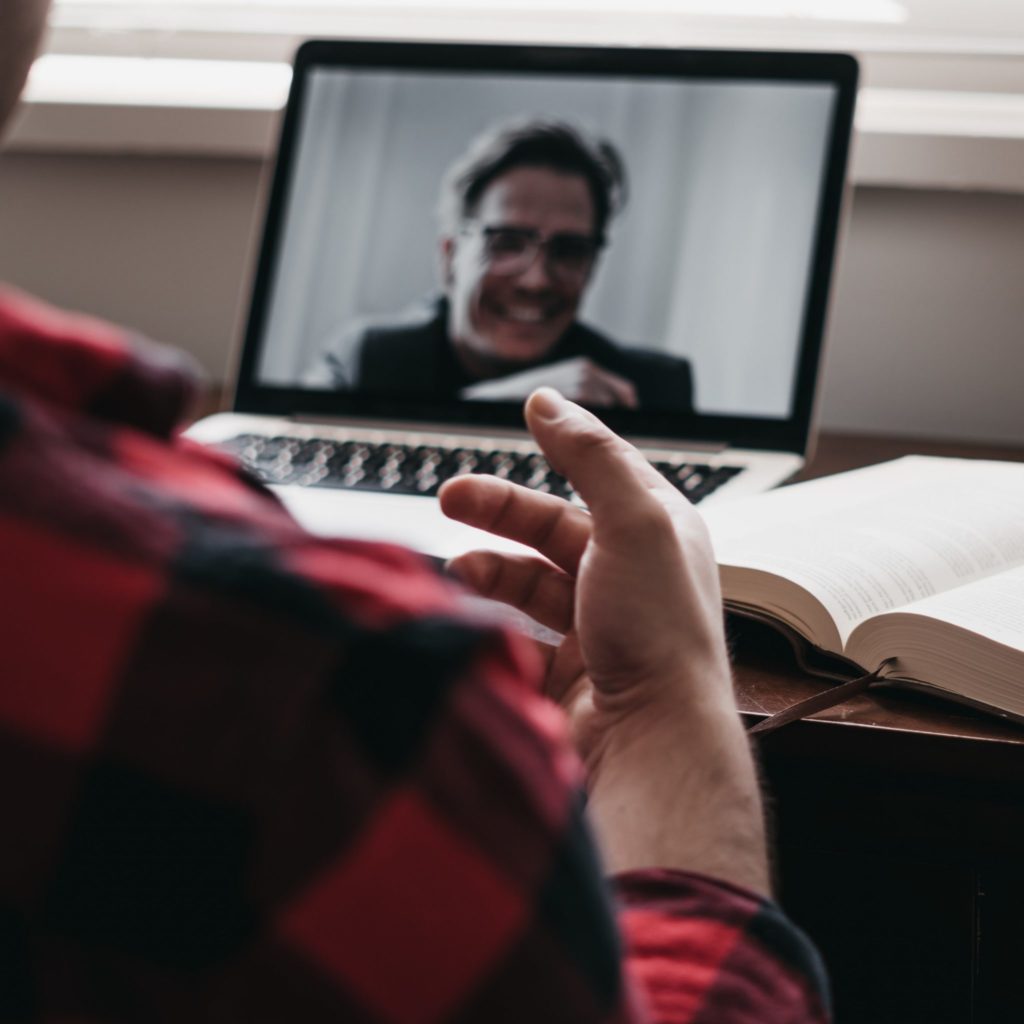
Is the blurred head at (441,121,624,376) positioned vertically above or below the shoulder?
above

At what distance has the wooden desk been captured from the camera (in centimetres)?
53

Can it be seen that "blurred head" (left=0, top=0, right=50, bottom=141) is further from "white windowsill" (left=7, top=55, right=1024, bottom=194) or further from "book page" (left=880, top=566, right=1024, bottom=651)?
"white windowsill" (left=7, top=55, right=1024, bottom=194)

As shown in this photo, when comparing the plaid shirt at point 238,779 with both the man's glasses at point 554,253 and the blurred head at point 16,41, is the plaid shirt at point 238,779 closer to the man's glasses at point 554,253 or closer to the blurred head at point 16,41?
the blurred head at point 16,41

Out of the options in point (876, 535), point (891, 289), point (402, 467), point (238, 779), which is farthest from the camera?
point (891, 289)

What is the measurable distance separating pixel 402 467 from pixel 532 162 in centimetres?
31

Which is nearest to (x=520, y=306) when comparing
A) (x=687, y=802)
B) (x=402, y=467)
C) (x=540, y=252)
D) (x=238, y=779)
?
(x=540, y=252)

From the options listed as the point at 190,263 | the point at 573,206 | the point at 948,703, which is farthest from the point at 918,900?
the point at 190,263

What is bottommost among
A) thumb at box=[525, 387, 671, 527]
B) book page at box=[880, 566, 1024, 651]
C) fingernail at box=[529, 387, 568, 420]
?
book page at box=[880, 566, 1024, 651]

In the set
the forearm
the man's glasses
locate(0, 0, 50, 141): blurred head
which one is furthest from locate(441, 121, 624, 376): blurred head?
locate(0, 0, 50, 141): blurred head

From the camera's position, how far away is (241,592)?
0.21 metres

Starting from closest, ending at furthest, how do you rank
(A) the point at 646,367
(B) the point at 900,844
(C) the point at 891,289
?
(B) the point at 900,844 < (A) the point at 646,367 < (C) the point at 891,289

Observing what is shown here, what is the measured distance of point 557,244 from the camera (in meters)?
A: 1.00

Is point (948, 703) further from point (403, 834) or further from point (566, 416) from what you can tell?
point (403, 834)

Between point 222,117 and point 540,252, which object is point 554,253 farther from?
point 222,117
